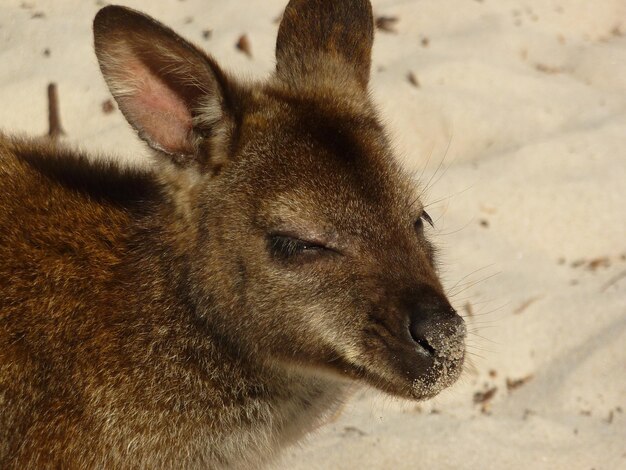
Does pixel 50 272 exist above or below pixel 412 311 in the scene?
below

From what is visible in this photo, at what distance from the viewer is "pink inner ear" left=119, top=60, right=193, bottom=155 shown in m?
3.75

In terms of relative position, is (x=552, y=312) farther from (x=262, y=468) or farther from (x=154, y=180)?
(x=154, y=180)

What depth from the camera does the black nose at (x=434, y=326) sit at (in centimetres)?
338

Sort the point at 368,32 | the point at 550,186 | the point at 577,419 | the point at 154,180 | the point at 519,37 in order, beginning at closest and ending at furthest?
the point at 154,180
the point at 368,32
the point at 577,419
the point at 550,186
the point at 519,37

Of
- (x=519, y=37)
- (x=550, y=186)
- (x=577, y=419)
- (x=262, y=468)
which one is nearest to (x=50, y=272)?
(x=262, y=468)

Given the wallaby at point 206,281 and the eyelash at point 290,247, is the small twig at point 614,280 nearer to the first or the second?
the wallaby at point 206,281

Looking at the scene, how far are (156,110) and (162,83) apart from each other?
0.34 feet

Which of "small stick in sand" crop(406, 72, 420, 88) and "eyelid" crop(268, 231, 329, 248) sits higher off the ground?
"eyelid" crop(268, 231, 329, 248)

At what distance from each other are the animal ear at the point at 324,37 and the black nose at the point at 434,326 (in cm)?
130

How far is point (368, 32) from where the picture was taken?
4438 mm

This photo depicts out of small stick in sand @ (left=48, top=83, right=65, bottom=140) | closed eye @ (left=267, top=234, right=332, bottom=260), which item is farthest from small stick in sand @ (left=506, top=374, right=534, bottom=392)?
small stick in sand @ (left=48, top=83, right=65, bottom=140)

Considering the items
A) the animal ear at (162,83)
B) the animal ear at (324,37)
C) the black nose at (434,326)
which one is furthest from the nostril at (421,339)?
the animal ear at (324,37)

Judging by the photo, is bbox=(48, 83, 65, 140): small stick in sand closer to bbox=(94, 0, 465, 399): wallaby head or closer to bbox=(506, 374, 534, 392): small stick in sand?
bbox=(94, 0, 465, 399): wallaby head

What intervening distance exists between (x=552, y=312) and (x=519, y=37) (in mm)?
2471
